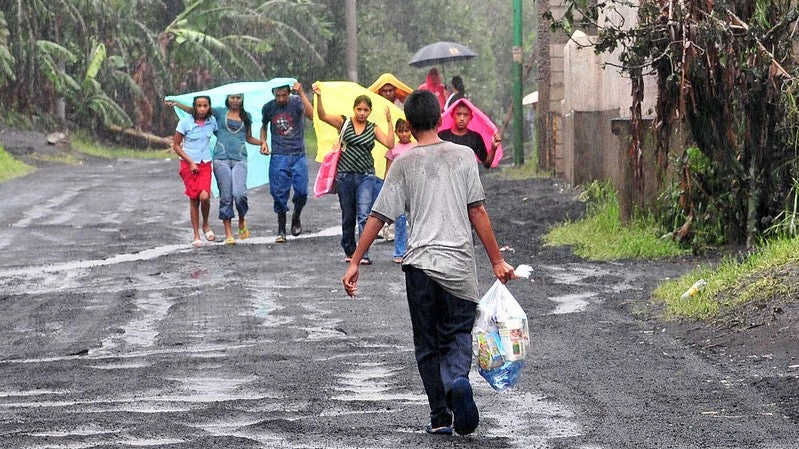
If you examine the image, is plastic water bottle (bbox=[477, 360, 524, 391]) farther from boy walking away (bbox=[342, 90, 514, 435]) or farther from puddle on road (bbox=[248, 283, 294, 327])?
puddle on road (bbox=[248, 283, 294, 327])

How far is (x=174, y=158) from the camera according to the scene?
3888 cm

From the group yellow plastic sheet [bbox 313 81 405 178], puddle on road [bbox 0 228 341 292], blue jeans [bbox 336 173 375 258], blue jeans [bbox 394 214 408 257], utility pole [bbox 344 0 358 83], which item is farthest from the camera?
utility pole [bbox 344 0 358 83]

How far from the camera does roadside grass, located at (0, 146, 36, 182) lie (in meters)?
30.0

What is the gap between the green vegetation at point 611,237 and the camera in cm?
1426

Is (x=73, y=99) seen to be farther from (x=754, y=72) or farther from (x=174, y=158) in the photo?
(x=754, y=72)

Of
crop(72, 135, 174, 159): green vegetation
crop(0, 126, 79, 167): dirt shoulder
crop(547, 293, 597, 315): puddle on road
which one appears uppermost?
crop(547, 293, 597, 315): puddle on road

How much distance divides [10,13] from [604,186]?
23203 mm

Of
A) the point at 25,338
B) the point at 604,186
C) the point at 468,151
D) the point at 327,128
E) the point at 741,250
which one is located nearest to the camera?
the point at 468,151

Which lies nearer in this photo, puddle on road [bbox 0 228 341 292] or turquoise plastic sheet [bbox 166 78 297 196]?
puddle on road [bbox 0 228 341 292]

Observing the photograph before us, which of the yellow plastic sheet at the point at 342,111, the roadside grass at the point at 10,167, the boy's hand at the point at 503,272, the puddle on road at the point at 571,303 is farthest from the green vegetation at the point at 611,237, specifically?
the roadside grass at the point at 10,167

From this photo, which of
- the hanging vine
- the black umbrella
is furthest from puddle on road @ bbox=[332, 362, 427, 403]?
the black umbrella

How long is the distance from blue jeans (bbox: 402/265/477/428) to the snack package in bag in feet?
0.24

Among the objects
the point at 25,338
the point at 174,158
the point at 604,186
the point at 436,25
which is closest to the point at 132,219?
the point at 604,186

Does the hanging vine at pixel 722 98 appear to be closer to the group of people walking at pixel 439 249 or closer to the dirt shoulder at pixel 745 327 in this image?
the dirt shoulder at pixel 745 327
